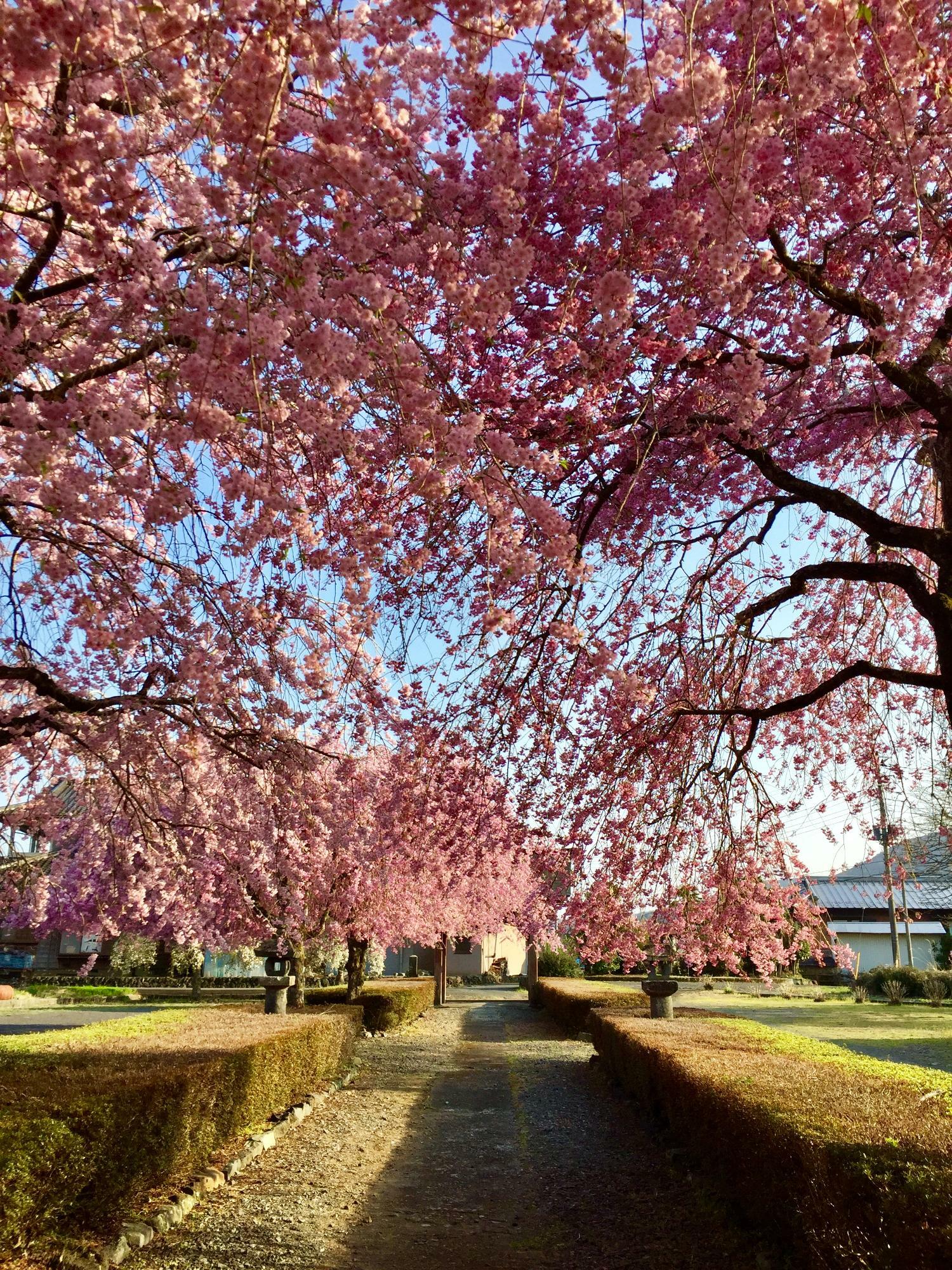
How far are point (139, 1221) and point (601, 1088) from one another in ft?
25.5

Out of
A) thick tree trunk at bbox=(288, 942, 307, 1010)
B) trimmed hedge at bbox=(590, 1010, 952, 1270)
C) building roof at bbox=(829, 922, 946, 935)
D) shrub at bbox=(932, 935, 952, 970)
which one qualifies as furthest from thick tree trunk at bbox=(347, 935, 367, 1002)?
building roof at bbox=(829, 922, 946, 935)

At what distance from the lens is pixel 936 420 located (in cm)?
562

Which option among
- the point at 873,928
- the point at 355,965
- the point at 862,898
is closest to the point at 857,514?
the point at 355,965

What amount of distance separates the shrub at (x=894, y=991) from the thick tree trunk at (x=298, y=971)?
18892 mm

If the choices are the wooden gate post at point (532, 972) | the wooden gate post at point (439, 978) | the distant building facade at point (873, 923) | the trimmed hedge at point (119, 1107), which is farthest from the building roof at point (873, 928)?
the trimmed hedge at point (119, 1107)


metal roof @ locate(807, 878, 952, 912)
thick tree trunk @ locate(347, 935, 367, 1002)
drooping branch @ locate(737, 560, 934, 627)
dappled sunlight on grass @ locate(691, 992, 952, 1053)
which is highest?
drooping branch @ locate(737, 560, 934, 627)

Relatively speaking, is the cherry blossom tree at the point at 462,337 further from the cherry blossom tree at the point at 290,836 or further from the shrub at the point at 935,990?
the shrub at the point at 935,990

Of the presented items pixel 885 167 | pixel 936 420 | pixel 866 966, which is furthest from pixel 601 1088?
pixel 866 966

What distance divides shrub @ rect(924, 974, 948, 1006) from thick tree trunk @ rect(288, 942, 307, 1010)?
19.6 meters

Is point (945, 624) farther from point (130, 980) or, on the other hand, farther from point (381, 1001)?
point (130, 980)

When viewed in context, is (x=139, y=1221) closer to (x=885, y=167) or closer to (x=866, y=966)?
(x=885, y=167)

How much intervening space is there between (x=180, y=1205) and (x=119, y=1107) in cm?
127

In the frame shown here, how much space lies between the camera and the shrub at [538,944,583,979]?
34812 mm

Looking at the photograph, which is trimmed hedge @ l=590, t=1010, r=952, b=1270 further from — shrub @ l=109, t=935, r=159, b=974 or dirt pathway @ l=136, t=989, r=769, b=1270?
shrub @ l=109, t=935, r=159, b=974
